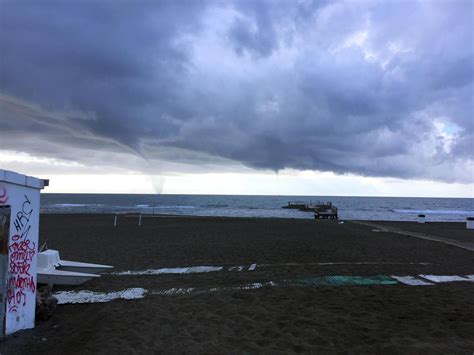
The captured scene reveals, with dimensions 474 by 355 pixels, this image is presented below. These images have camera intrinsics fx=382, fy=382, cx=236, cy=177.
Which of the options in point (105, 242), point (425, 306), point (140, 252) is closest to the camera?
point (425, 306)

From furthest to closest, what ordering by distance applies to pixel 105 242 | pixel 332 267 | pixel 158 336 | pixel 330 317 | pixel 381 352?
pixel 105 242
pixel 332 267
pixel 330 317
pixel 158 336
pixel 381 352

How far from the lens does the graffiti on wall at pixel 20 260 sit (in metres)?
5.12

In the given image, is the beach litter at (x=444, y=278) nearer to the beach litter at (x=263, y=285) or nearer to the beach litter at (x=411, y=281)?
the beach litter at (x=263, y=285)

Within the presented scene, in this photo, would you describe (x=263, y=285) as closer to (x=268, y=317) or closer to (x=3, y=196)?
(x=268, y=317)

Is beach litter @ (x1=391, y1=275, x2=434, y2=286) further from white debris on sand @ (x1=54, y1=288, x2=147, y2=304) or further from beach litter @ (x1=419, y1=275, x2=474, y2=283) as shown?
white debris on sand @ (x1=54, y1=288, x2=147, y2=304)

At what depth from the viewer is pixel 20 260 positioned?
5297 millimetres

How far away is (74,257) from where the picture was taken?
41.6 feet

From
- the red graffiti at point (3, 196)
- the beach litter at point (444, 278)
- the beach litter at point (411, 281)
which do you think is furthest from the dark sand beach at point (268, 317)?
the red graffiti at point (3, 196)

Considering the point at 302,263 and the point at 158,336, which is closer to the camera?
the point at 158,336

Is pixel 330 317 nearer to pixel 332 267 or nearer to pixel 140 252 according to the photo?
pixel 332 267

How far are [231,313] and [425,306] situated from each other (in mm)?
3272

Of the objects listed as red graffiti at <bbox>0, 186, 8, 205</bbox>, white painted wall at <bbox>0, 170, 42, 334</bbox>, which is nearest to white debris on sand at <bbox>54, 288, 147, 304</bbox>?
white painted wall at <bbox>0, 170, 42, 334</bbox>

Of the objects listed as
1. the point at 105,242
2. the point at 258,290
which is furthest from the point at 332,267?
the point at 105,242

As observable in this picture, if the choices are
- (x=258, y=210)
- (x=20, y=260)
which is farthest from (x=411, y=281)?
(x=258, y=210)
